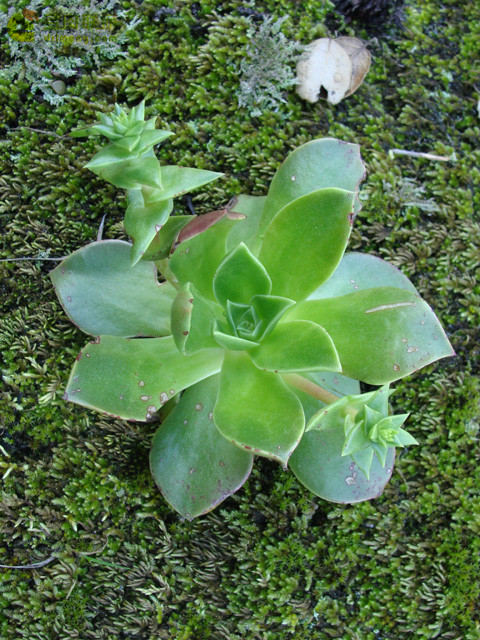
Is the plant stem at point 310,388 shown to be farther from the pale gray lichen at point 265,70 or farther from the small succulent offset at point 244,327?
the pale gray lichen at point 265,70

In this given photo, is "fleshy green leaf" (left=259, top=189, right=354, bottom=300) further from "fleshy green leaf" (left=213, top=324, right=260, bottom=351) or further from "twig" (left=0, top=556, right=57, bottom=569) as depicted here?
"twig" (left=0, top=556, right=57, bottom=569)

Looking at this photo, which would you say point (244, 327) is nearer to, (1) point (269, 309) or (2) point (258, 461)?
(1) point (269, 309)

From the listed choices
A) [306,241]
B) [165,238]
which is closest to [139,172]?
[165,238]

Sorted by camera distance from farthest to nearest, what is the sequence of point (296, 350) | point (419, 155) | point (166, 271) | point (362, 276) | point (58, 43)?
Answer: point (419, 155)
point (58, 43)
point (362, 276)
point (166, 271)
point (296, 350)

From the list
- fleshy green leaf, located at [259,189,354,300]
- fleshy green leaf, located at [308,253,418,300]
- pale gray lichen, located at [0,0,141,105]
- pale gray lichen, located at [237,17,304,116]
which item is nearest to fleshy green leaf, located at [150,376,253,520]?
fleshy green leaf, located at [259,189,354,300]

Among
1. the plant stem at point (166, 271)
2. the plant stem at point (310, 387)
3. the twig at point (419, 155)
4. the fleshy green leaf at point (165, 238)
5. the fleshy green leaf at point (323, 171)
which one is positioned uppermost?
the fleshy green leaf at point (323, 171)

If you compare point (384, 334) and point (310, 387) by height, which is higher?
point (384, 334)

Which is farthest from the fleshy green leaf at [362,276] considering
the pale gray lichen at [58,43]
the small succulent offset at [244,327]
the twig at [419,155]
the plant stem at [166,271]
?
the pale gray lichen at [58,43]
